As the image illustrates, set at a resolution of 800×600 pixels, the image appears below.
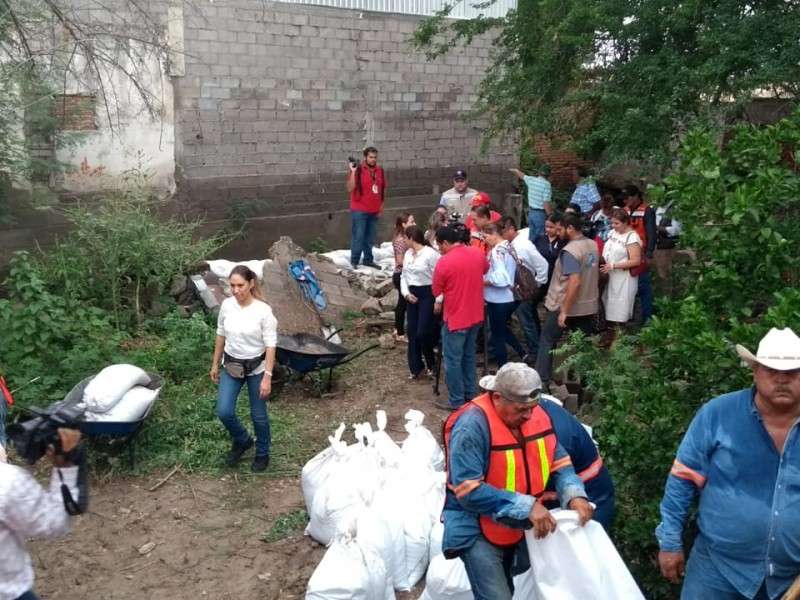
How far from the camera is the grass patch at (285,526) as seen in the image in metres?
5.36

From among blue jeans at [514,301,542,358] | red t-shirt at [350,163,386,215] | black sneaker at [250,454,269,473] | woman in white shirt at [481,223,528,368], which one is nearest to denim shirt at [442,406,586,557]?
black sneaker at [250,454,269,473]

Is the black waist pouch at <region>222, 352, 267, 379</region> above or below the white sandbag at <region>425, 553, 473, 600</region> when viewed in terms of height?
above

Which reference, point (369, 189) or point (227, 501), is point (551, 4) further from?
point (227, 501)

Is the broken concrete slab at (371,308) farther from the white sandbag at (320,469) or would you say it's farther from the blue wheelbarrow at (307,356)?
the white sandbag at (320,469)

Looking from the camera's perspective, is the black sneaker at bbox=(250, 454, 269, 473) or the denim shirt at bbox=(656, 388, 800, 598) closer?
the denim shirt at bbox=(656, 388, 800, 598)

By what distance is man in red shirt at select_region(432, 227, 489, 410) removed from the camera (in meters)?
6.85

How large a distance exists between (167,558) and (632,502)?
2.78m

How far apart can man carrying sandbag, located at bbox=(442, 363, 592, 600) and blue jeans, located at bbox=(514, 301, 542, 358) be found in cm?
457

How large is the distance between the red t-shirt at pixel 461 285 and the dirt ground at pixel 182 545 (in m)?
1.53

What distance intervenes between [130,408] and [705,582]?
4028 millimetres

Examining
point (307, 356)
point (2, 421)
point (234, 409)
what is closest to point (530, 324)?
point (307, 356)

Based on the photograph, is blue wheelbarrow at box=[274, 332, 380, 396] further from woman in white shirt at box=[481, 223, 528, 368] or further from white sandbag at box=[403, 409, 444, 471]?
white sandbag at box=[403, 409, 444, 471]

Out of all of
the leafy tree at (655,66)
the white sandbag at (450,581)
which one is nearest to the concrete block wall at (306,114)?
the leafy tree at (655,66)

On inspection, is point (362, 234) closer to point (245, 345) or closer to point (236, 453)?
point (236, 453)
